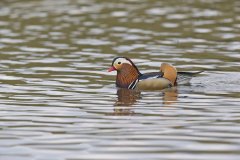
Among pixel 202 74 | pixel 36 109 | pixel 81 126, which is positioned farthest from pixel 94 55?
pixel 81 126

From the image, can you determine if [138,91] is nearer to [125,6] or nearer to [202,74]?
[202,74]

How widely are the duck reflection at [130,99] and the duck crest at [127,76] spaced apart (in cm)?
19

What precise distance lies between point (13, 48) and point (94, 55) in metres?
2.88

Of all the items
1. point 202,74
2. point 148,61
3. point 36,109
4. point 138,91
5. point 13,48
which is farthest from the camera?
point 13,48

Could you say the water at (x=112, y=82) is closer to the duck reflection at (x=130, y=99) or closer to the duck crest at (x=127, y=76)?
the duck reflection at (x=130, y=99)

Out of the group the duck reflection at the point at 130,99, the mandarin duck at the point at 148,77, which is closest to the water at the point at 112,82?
the duck reflection at the point at 130,99

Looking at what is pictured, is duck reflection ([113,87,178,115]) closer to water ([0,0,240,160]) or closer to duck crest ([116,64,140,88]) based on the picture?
water ([0,0,240,160])

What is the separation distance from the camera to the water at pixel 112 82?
40.4 ft

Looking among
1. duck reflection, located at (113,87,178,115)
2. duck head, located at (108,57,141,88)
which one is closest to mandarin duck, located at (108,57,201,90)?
duck head, located at (108,57,141,88)

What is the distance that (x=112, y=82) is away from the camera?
20.3 meters

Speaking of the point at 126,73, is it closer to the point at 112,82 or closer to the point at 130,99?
the point at 112,82

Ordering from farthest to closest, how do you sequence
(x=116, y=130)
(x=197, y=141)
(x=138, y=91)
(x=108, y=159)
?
(x=138, y=91) < (x=116, y=130) < (x=197, y=141) < (x=108, y=159)

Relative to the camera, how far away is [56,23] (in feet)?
105

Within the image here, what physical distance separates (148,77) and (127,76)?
53 centimetres
